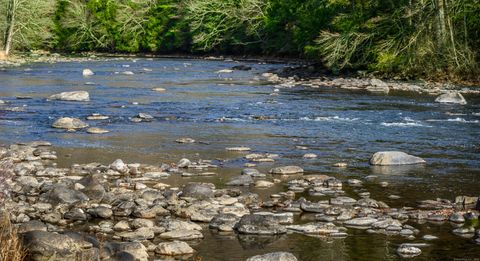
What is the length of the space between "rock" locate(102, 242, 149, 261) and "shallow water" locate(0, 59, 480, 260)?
2.61 feet

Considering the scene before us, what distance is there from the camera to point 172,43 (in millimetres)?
81375

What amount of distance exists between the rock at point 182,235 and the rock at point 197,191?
2.24 m

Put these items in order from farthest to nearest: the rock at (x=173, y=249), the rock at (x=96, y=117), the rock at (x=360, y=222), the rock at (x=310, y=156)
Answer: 1. the rock at (x=96, y=117)
2. the rock at (x=310, y=156)
3. the rock at (x=360, y=222)
4. the rock at (x=173, y=249)

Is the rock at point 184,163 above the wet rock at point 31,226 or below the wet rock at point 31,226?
below

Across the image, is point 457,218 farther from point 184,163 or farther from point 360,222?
point 184,163

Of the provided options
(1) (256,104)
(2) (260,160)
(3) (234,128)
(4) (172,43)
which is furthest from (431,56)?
(4) (172,43)

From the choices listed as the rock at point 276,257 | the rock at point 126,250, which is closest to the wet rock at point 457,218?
the rock at point 276,257

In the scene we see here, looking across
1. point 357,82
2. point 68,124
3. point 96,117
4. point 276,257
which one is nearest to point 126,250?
Result: point 276,257

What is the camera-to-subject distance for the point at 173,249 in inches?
393

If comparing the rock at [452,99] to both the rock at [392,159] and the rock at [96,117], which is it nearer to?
the rock at [392,159]

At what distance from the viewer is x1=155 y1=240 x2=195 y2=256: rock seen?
32.7ft

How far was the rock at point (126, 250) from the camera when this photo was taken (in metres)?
9.14

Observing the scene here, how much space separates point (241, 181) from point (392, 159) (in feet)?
13.3

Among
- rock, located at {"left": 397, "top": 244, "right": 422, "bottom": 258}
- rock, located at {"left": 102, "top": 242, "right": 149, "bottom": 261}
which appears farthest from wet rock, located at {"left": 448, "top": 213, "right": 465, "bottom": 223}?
rock, located at {"left": 102, "top": 242, "right": 149, "bottom": 261}
